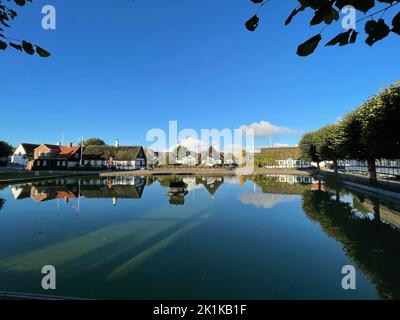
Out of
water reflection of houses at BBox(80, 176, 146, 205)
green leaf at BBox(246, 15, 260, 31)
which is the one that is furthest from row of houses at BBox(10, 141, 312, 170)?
green leaf at BBox(246, 15, 260, 31)

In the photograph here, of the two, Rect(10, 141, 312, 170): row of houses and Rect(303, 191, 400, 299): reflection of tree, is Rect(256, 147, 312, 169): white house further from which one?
Rect(303, 191, 400, 299): reflection of tree

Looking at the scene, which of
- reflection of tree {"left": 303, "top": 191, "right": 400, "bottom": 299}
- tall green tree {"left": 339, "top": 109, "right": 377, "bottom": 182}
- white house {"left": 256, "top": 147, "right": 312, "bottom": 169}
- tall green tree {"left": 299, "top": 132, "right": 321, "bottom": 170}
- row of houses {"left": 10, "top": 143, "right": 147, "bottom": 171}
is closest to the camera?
reflection of tree {"left": 303, "top": 191, "right": 400, "bottom": 299}

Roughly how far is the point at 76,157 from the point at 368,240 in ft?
242

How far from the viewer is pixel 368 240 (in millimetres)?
11953

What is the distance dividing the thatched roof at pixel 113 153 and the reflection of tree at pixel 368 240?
202 ft

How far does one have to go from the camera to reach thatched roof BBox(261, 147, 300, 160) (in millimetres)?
90250

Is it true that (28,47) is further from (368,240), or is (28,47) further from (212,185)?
(212,185)

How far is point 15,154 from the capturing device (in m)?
80.4

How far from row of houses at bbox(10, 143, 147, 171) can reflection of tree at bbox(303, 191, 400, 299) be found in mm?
61912

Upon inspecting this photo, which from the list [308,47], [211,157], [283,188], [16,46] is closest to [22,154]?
[211,157]
